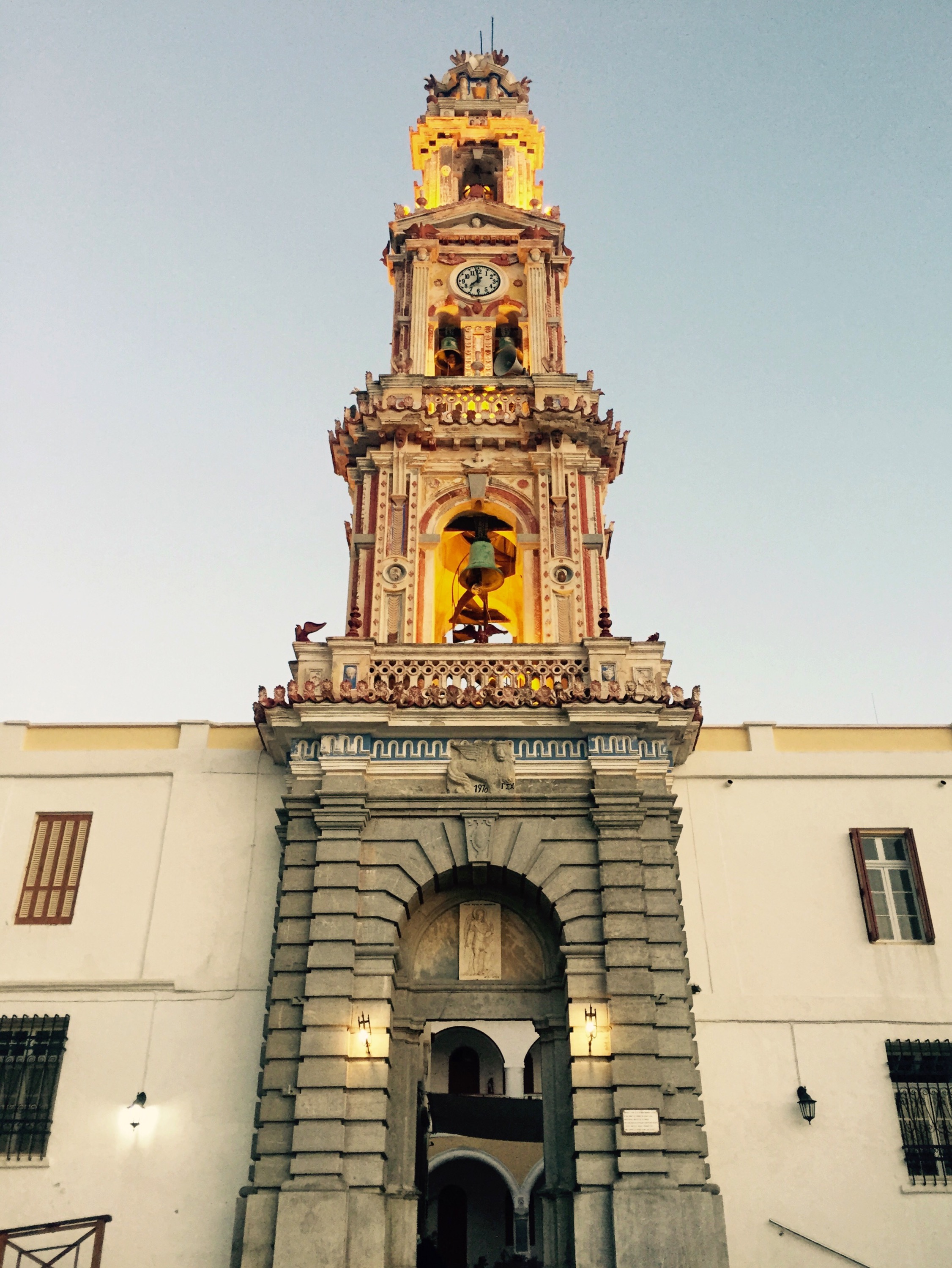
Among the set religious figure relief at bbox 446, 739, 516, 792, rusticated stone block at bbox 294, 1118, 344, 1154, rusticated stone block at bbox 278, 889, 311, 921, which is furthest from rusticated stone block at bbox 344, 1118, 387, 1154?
religious figure relief at bbox 446, 739, 516, 792

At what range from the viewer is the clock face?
25.4 metres

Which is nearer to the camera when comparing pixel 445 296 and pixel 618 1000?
pixel 618 1000

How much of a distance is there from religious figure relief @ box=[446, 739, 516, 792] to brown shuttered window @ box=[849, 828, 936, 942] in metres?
6.36

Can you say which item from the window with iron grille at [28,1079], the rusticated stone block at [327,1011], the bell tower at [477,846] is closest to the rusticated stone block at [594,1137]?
the bell tower at [477,846]

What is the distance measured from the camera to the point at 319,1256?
13.8m

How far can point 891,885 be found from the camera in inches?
728

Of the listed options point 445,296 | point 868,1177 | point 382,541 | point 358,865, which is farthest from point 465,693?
point 445,296

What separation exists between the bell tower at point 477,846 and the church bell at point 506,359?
0.22m

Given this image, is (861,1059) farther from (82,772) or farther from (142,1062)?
(82,772)

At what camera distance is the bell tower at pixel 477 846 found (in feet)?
47.5

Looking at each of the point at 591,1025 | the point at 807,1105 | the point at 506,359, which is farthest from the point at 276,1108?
the point at 506,359

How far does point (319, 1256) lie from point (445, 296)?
19.6m

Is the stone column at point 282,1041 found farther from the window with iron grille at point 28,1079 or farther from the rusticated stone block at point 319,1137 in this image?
the window with iron grille at point 28,1079

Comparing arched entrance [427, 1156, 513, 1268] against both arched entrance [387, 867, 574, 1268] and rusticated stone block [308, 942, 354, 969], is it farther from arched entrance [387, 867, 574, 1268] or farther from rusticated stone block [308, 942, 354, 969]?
rusticated stone block [308, 942, 354, 969]
